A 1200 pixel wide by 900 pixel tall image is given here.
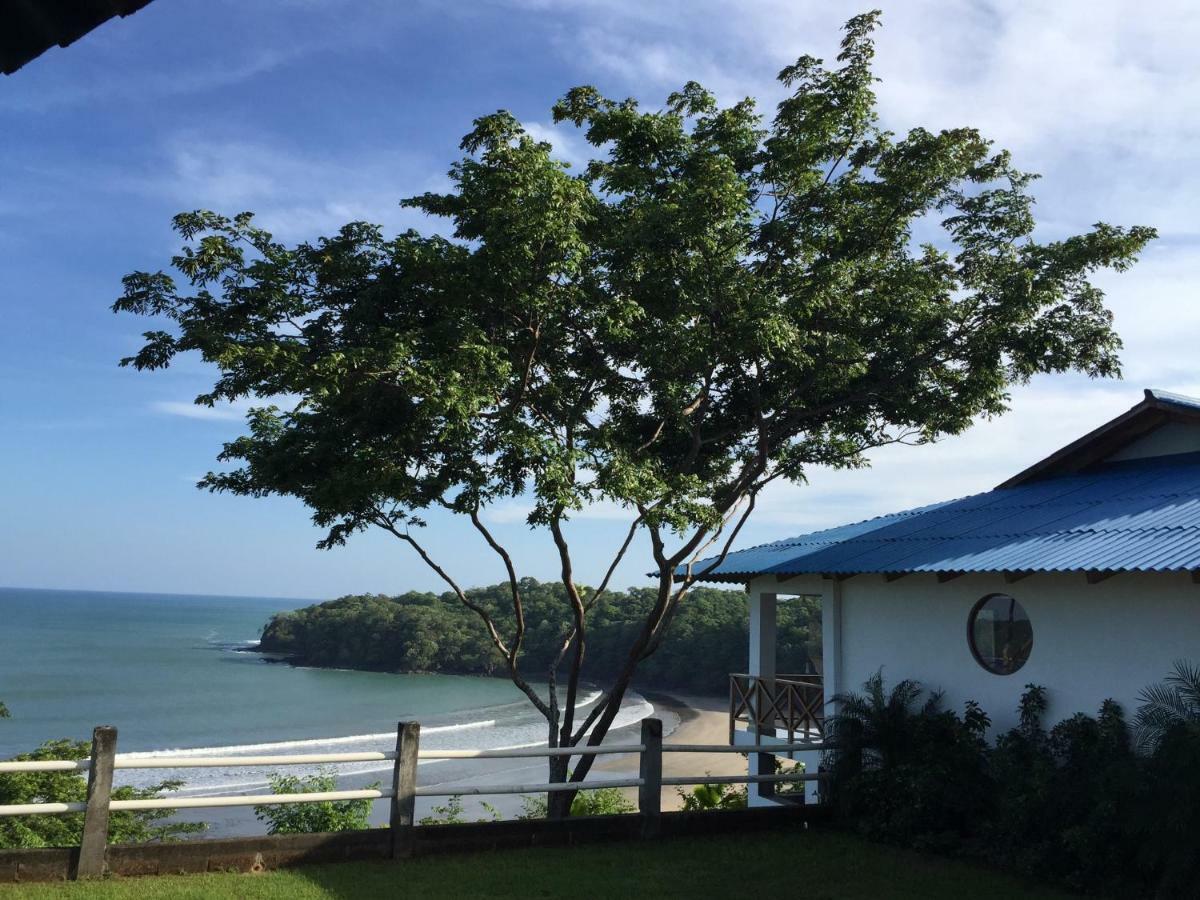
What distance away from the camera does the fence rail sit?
26.9ft

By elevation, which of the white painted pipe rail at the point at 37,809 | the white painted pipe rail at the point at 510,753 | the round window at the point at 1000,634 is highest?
the round window at the point at 1000,634

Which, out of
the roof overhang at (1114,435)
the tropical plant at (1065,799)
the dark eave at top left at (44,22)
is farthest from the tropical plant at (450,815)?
the dark eave at top left at (44,22)

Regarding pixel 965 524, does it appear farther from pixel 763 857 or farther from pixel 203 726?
pixel 203 726

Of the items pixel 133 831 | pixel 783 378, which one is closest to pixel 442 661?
pixel 133 831

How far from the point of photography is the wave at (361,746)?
104 feet

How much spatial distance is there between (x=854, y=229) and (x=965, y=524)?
14.6ft

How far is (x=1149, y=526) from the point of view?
10164mm

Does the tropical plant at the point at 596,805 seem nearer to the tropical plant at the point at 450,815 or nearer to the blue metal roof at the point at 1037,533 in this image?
the tropical plant at the point at 450,815

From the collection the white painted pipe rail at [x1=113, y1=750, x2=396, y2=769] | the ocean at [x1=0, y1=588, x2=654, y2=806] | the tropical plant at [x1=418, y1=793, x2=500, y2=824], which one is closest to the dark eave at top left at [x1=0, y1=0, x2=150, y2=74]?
the white painted pipe rail at [x1=113, y1=750, x2=396, y2=769]

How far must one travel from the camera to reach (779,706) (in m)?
14.7

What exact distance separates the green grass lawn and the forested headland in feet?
146

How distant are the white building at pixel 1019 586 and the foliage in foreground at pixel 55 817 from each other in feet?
34.2

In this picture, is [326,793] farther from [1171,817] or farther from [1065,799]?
[1171,817]

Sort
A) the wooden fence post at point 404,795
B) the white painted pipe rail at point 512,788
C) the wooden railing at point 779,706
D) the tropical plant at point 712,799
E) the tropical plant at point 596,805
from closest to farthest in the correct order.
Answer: the wooden fence post at point 404,795
the white painted pipe rail at point 512,788
the wooden railing at point 779,706
the tropical plant at point 596,805
the tropical plant at point 712,799
